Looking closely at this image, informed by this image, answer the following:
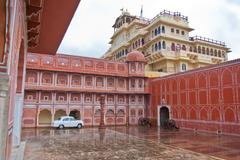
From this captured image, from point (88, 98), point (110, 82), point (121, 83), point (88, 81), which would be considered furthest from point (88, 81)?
point (121, 83)

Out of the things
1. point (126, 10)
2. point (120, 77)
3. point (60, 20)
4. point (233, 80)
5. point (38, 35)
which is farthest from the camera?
point (126, 10)

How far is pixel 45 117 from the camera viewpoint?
80.6 ft

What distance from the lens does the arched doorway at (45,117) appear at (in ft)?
79.5

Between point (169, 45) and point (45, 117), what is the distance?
19.4 meters

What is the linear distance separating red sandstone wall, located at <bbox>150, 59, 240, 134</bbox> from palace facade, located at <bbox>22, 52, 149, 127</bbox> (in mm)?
4254

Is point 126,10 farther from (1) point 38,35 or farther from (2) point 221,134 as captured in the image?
(1) point 38,35

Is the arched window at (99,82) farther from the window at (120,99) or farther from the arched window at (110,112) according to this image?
the arched window at (110,112)

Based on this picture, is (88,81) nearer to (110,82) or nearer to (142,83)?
(110,82)

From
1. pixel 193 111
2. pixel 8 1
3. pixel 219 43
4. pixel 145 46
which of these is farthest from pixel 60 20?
pixel 219 43

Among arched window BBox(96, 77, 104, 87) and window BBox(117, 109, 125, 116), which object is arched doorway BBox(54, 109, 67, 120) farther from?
window BBox(117, 109, 125, 116)

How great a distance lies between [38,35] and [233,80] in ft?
49.4

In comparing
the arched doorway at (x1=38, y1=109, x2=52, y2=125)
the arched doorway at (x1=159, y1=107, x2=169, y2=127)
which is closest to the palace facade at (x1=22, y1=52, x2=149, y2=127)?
the arched doorway at (x1=38, y1=109, x2=52, y2=125)

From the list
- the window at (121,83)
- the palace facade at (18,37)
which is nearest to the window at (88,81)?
the window at (121,83)

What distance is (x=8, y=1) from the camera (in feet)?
9.33
